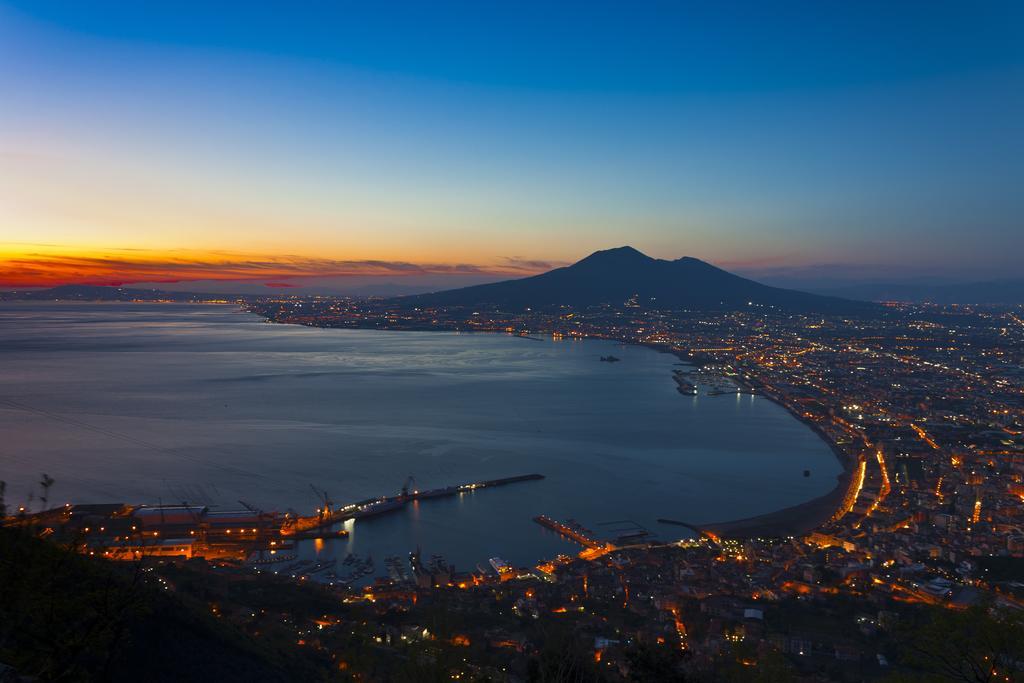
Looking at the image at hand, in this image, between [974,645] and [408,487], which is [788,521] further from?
[974,645]

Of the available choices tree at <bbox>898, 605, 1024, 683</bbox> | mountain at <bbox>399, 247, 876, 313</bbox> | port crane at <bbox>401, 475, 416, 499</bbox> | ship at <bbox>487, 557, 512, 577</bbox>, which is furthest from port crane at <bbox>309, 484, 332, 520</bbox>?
mountain at <bbox>399, 247, 876, 313</bbox>

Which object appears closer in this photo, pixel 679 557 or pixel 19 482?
pixel 679 557

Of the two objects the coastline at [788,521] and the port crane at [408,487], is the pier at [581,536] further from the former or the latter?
the port crane at [408,487]

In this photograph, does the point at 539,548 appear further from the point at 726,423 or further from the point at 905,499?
the point at 726,423

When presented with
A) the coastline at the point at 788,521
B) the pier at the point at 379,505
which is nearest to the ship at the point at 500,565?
the pier at the point at 379,505

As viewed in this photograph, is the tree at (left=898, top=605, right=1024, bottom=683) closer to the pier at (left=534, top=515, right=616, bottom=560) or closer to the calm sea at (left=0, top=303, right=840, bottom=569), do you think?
the pier at (left=534, top=515, right=616, bottom=560)

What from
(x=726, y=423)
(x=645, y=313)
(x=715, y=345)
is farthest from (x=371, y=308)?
(x=726, y=423)
